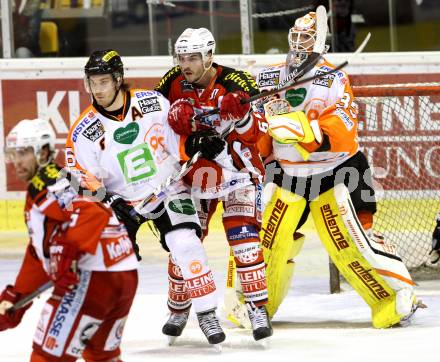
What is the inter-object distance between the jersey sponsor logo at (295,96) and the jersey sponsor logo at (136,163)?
0.78 meters

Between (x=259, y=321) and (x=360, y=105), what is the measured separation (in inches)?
82.1

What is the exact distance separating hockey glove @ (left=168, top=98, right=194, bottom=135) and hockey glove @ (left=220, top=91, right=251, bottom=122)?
0.12m

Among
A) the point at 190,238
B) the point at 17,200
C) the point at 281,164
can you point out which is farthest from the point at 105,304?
the point at 17,200

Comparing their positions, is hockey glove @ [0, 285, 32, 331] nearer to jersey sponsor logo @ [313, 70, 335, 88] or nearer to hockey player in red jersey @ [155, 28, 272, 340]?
hockey player in red jersey @ [155, 28, 272, 340]

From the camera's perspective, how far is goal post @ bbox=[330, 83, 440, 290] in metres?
7.06

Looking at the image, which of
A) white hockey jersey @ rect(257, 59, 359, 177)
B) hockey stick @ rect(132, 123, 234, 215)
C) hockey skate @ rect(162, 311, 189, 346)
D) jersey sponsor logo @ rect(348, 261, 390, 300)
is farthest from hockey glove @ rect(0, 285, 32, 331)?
jersey sponsor logo @ rect(348, 261, 390, 300)

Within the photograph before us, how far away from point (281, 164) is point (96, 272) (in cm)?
188

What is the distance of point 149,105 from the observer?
205 inches

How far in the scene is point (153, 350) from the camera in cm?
538

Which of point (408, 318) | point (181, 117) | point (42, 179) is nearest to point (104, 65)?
point (181, 117)

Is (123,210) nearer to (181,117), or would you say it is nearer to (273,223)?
(181,117)

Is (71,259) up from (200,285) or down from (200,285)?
up

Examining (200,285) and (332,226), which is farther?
(332,226)

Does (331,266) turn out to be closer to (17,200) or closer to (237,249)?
(237,249)
